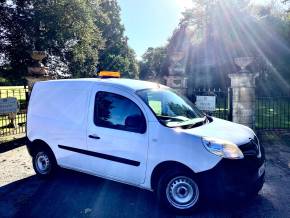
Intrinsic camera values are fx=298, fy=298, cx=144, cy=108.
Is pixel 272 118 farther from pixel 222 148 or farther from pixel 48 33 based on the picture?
pixel 48 33

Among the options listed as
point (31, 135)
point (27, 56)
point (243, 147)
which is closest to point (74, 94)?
point (31, 135)

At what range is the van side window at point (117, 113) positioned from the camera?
4.41 m

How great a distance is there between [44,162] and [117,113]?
2187 mm

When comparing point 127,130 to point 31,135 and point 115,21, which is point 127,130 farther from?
point 115,21

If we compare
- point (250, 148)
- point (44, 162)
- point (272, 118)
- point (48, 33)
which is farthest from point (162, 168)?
point (48, 33)

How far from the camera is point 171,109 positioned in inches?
189

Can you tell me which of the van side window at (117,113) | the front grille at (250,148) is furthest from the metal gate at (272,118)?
the van side window at (117,113)

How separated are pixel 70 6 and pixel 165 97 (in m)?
18.6

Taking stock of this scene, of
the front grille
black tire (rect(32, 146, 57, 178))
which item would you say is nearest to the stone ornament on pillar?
the front grille

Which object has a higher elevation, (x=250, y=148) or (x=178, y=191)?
(x=250, y=148)

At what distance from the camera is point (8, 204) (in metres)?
4.75

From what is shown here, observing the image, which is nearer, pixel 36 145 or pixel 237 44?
pixel 36 145

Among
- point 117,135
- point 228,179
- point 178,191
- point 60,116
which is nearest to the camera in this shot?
point 228,179

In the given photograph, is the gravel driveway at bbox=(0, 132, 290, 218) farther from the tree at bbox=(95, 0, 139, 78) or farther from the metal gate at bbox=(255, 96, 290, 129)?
the tree at bbox=(95, 0, 139, 78)
